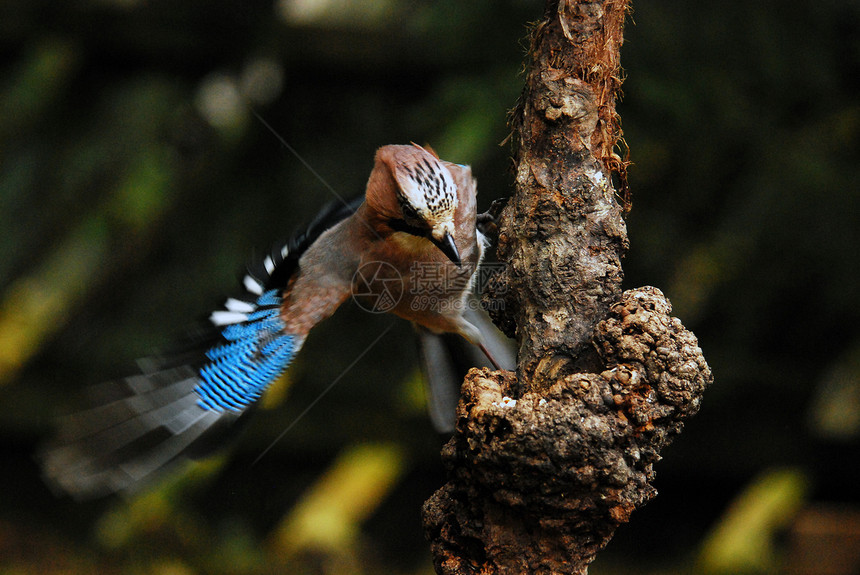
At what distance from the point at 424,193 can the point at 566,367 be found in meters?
0.64

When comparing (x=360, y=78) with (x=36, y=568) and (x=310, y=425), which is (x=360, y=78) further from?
(x=36, y=568)

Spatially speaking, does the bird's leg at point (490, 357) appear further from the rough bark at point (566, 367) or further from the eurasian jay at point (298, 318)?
the rough bark at point (566, 367)

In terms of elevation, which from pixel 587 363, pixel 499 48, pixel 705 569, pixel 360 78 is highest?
pixel 499 48

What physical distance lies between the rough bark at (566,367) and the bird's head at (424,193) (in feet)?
1.32

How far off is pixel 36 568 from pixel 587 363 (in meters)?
3.66

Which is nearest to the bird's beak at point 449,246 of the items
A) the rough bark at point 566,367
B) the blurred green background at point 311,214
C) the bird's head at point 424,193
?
the bird's head at point 424,193

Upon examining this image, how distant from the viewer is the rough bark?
1.03 meters

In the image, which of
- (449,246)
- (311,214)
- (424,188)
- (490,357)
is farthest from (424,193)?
(311,214)

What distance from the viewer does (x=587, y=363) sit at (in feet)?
3.79

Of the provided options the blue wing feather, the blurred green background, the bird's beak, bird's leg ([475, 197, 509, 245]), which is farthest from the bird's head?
the blurred green background

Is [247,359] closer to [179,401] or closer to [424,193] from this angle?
[179,401]

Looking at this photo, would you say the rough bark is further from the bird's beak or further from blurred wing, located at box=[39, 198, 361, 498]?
blurred wing, located at box=[39, 198, 361, 498]

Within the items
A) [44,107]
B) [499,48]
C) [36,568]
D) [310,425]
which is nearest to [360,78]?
[499,48]

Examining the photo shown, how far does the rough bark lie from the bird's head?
15.8 inches
